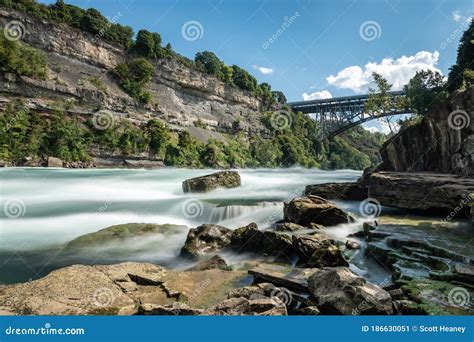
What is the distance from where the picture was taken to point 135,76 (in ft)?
193

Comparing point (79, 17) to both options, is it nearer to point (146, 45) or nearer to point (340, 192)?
point (146, 45)

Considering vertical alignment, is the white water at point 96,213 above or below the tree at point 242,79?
below

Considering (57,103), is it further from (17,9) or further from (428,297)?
(428,297)

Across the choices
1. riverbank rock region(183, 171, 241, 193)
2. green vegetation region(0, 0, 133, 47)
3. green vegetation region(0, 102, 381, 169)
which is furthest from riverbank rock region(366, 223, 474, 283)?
green vegetation region(0, 0, 133, 47)

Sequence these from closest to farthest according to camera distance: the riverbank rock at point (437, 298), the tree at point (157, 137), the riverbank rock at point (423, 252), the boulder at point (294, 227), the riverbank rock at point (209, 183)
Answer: the riverbank rock at point (437, 298), the riverbank rock at point (423, 252), the boulder at point (294, 227), the riverbank rock at point (209, 183), the tree at point (157, 137)

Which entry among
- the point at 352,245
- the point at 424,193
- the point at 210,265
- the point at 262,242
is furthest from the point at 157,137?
the point at 352,245

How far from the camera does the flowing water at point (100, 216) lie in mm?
9578

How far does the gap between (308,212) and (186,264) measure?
5199 millimetres

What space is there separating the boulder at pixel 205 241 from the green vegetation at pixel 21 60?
3989cm

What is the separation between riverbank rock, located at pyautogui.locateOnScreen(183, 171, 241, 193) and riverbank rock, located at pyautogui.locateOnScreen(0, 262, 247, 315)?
41.1ft

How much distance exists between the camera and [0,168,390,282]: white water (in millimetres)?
10227

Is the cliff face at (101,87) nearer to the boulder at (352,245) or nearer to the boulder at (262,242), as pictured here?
the boulder at (262,242)

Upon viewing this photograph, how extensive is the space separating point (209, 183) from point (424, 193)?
39.4 feet

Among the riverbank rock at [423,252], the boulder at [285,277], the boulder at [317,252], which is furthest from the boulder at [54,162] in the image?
the riverbank rock at [423,252]
